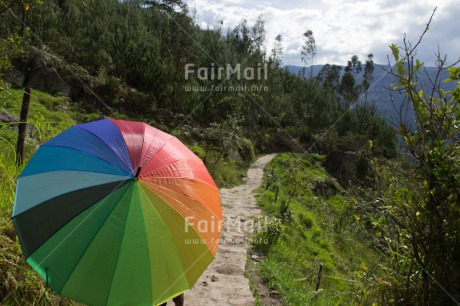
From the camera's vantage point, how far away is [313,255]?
880cm

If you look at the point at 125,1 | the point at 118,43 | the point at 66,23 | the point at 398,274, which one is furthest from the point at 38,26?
the point at 398,274

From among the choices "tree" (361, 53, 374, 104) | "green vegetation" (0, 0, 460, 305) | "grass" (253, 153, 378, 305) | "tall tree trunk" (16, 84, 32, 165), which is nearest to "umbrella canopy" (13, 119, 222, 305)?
"green vegetation" (0, 0, 460, 305)

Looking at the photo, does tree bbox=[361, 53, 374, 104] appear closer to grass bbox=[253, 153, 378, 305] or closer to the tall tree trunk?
grass bbox=[253, 153, 378, 305]

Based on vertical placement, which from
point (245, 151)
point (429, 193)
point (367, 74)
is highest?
point (367, 74)

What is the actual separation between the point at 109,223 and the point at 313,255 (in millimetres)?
7685

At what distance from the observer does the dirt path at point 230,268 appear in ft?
15.1

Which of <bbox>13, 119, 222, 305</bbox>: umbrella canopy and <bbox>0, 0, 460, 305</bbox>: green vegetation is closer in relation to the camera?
<bbox>13, 119, 222, 305</bbox>: umbrella canopy

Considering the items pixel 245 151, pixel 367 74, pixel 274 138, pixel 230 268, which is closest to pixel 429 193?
pixel 230 268

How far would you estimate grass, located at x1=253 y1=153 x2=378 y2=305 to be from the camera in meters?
5.22

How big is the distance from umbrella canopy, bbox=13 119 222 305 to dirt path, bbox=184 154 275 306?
249cm

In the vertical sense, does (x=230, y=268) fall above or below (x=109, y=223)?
below

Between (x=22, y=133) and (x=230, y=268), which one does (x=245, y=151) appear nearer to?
(x=230, y=268)

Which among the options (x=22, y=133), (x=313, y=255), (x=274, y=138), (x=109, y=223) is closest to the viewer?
(x=109, y=223)

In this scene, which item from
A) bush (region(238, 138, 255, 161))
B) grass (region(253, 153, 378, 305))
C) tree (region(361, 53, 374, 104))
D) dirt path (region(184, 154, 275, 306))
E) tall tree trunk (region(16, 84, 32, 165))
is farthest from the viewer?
tree (region(361, 53, 374, 104))
